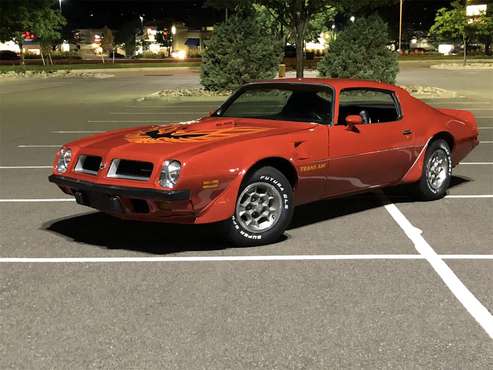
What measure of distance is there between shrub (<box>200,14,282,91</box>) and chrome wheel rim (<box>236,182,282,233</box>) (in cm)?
2326

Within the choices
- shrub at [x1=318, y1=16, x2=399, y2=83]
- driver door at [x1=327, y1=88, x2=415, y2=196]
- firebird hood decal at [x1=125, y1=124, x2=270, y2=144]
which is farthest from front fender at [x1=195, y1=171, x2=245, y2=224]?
shrub at [x1=318, y1=16, x2=399, y2=83]

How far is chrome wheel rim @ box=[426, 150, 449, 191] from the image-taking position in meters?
8.27

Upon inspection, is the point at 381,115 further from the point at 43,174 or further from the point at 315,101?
the point at 43,174

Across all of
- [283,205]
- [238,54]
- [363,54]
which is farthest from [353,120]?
[238,54]

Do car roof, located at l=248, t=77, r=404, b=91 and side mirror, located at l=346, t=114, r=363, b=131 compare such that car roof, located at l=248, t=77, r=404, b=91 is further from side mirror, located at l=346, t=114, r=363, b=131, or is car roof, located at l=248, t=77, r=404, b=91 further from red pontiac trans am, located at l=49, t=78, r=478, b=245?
side mirror, located at l=346, t=114, r=363, b=131

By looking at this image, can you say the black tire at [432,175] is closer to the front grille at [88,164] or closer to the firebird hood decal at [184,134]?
the firebird hood decal at [184,134]

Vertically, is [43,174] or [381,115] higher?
[381,115]

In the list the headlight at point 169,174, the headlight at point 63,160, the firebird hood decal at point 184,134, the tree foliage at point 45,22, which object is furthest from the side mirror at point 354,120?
the tree foliage at point 45,22

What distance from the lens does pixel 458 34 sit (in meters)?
70.2

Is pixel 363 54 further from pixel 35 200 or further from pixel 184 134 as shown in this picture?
pixel 184 134

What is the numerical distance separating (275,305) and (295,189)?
79.2 inches

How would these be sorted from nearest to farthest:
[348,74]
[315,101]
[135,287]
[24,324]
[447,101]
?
1. [24,324]
2. [135,287]
3. [315,101]
4. [447,101]
5. [348,74]

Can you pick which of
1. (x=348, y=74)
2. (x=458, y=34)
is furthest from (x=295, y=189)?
(x=458, y=34)

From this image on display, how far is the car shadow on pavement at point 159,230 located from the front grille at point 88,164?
66 centimetres
